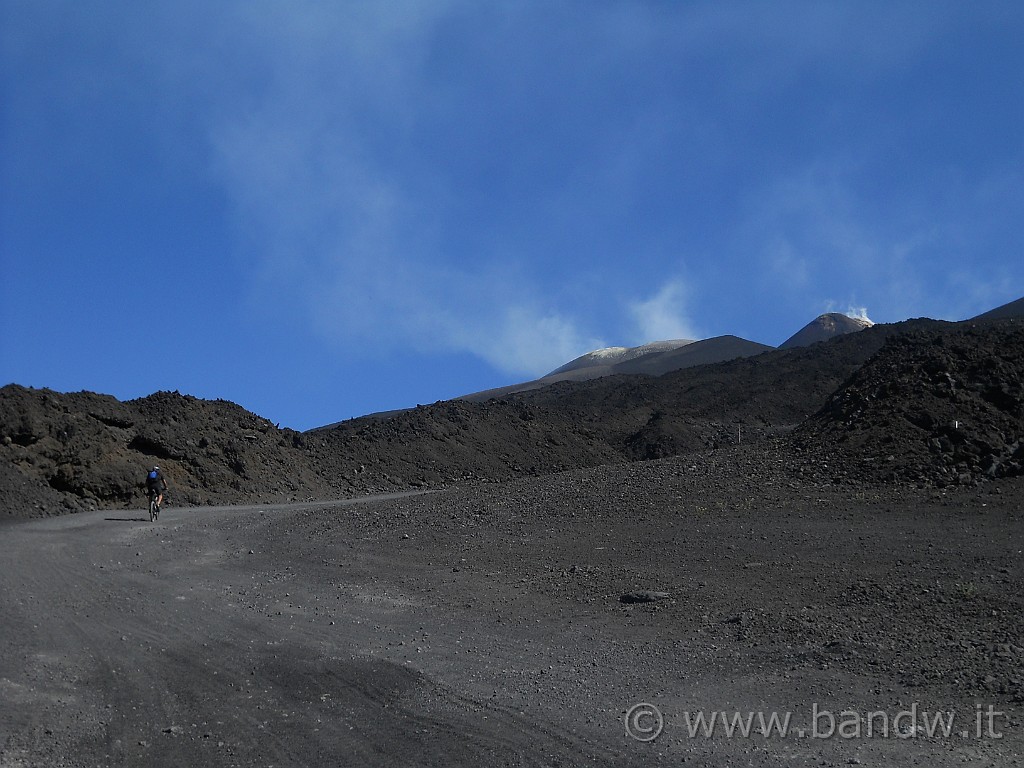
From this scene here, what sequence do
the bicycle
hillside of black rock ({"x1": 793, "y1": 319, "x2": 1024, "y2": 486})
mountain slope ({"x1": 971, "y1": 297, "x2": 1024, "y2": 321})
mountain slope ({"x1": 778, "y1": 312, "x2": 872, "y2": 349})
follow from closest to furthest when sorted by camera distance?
hillside of black rock ({"x1": 793, "y1": 319, "x2": 1024, "y2": 486}), the bicycle, mountain slope ({"x1": 971, "y1": 297, "x2": 1024, "y2": 321}), mountain slope ({"x1": 778, "y1": 312, "x2": 872, "y2": 349})

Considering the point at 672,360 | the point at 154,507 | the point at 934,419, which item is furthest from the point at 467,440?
the point at 672,360

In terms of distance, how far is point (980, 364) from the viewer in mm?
18266

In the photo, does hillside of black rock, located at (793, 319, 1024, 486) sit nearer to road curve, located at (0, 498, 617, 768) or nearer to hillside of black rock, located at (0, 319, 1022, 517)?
hillside of black rock, located at (0, 319, 1022, 517)

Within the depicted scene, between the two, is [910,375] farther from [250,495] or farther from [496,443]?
[496,443]

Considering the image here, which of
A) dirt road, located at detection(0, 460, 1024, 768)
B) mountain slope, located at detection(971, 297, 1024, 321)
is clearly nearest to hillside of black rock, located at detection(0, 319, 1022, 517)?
dirt road, located at detection(0, 460, 1024, 768)

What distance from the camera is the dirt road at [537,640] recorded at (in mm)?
5844

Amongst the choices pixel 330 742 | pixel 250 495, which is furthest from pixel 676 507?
pixel 250 495

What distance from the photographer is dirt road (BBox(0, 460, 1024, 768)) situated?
230 inches
